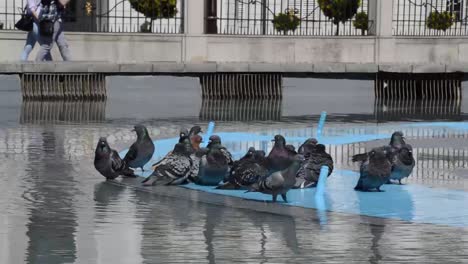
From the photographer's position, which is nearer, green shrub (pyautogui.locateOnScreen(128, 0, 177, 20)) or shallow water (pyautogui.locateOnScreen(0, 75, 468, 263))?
shallow water (pyautogui.locateOnScreen(0, 75, 468, 263))

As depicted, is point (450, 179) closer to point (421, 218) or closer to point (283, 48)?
point (421, 218)

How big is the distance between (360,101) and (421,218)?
17567 mm

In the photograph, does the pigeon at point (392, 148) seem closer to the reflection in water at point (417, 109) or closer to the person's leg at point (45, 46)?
the reflection in water at point (417, 109)

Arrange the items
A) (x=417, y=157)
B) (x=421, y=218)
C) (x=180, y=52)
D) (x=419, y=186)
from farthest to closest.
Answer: (x=180, y=52), (x=417, y=157), (x=419, y=186), (x=421, y=218)

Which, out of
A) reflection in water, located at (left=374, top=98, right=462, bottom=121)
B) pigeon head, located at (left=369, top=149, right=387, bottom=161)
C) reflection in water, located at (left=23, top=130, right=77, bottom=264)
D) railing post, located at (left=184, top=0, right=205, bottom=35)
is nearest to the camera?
reflection in water, located at (left=23, top=130, right=77, bottom=264)

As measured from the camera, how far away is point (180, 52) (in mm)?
31859

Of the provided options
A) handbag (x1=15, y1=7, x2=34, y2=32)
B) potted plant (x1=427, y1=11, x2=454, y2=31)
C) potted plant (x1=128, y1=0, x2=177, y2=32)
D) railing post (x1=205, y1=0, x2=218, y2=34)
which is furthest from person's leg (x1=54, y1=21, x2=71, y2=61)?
potted plant (x1=427, y1=11, x2=454, y2=31)

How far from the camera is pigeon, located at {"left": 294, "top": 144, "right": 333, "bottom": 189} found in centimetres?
1404

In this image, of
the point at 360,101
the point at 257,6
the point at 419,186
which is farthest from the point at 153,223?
the point at 257,6

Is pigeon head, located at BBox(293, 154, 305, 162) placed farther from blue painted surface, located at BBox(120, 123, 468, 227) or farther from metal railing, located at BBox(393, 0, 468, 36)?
metal railing, located at BBox(393, 0, 468, 36)

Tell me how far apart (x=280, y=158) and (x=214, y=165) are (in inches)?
29.3

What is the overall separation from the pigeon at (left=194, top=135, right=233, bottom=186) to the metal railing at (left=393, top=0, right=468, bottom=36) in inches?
853

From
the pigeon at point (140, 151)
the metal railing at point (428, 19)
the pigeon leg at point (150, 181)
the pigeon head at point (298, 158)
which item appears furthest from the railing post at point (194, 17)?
the pigeon head at point (298, 158)

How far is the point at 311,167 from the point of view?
1410 centimetres
